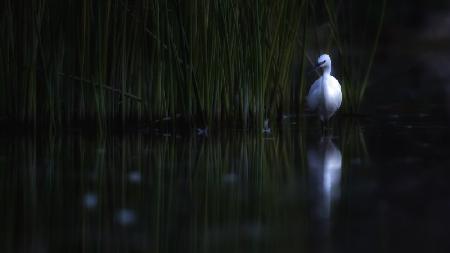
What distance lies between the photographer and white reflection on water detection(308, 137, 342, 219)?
3.83 m

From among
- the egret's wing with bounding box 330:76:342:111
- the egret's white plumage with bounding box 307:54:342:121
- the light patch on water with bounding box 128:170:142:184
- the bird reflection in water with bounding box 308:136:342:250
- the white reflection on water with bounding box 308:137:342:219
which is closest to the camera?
the bird reflection in water with bounding box 308:136:342:250

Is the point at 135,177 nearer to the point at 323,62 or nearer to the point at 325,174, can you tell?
the point at 325,174

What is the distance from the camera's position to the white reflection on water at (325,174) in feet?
12.6

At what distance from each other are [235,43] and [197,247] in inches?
159

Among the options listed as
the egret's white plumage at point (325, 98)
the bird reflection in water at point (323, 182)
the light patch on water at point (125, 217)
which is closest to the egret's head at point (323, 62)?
the egret's white plumage at point (325, 98)

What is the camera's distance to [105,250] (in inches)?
114

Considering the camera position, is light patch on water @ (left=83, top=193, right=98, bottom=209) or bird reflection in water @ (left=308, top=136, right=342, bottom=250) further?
light patch on water @ (left=83, top=193, right=98, bottom=209)

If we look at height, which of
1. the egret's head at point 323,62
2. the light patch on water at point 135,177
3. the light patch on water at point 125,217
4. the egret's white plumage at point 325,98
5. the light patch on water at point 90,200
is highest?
the egret's head at point 323,62

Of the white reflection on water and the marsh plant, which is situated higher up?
the marsh plant

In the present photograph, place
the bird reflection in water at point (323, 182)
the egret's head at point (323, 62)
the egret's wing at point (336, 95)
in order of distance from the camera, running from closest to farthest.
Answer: the bird reflection in water at point (323, 182) < the egret's wing at point (336, 95) < the egret's head at point (323, 62)

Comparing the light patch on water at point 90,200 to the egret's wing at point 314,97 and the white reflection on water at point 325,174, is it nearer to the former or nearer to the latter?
the white reflection on water at point 325,174

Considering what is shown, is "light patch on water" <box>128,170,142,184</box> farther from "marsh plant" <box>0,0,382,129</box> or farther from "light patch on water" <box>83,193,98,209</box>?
"marsh plant" <box>0,0,382,129</box>

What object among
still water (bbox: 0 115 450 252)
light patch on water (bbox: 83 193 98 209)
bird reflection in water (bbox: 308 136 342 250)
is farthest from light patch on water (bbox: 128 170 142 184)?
bird reflection in water (bbox: 308 136 342 250)

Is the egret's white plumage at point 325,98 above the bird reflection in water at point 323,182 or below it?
above
